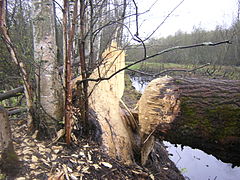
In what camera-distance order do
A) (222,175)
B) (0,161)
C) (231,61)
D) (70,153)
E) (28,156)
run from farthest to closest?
(231,61)
(222,175)
(70,153)
(28,156)
(0,161)

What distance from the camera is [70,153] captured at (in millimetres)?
1622

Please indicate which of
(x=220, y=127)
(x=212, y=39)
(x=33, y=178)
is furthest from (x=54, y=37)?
(x=212, y=39)

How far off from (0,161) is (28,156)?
0.94 ft

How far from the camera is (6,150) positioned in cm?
117

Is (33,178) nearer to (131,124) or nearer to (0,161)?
(0,161)

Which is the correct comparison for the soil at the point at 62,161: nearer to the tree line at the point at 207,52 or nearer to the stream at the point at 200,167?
the stream at the point at 200,167

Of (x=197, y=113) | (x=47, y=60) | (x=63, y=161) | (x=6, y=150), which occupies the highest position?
(x=47, y=60)

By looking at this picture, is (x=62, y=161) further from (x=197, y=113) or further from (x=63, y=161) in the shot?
(x=197, y=113)

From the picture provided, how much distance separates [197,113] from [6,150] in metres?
1.56

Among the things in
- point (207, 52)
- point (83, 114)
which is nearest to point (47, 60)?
point (83, 114)

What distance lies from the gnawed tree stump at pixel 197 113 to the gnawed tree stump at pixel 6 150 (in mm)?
1234

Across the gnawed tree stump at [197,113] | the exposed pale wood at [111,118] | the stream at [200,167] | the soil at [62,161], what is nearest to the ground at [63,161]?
the soil at [62,161]

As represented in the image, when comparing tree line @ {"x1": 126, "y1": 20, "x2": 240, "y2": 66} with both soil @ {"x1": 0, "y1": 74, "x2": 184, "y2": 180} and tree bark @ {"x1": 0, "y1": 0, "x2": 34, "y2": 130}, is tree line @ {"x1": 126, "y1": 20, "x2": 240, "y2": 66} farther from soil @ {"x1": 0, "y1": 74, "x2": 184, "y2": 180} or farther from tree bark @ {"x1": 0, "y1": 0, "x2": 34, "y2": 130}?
tree bark @ {"x1": 0, "y1": 0, "x2": 34, "y2": 130}

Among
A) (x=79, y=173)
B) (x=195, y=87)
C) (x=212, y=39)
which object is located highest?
(x=212, y=39)
